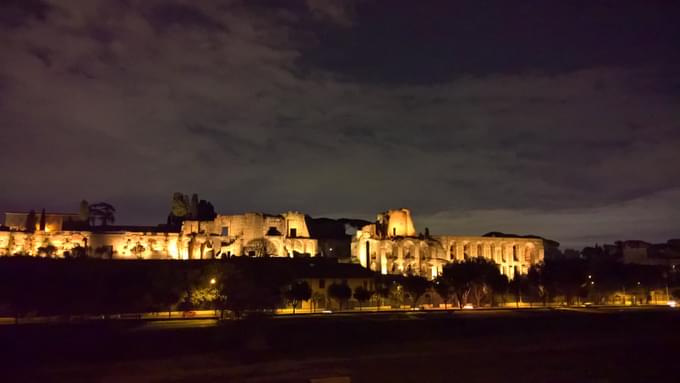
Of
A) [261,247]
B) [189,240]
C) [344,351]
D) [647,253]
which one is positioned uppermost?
[189,240]

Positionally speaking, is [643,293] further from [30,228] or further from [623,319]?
[30,228]

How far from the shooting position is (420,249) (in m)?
89.9

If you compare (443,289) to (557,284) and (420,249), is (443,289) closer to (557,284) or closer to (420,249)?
(557,284)

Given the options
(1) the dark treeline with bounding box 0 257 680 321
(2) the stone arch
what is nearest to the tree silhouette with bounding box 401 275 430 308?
(1) the dark treeline with bounding box 0 257 680 321

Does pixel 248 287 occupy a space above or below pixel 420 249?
below

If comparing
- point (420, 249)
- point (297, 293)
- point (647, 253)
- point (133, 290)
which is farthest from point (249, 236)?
point (647, 253)

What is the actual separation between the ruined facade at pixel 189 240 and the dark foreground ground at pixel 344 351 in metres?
49.8

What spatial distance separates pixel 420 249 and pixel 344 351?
6070cm

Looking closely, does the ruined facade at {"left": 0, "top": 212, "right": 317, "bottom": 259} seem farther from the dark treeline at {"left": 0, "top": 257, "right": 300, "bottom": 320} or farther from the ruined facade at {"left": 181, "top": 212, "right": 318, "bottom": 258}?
the dark treeline at {"left": 0, "top": 257, "right": 300, "bottom": 320}

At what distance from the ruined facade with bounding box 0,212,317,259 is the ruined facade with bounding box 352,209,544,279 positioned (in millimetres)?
9918

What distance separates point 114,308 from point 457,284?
35.3m

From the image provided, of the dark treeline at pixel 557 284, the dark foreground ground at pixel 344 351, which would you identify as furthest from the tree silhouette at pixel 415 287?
the dark foreground ground at pixel 344 351

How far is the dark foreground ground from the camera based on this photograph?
24.0m

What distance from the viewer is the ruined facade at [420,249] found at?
87500 millimetres
